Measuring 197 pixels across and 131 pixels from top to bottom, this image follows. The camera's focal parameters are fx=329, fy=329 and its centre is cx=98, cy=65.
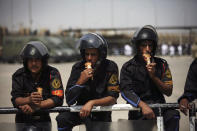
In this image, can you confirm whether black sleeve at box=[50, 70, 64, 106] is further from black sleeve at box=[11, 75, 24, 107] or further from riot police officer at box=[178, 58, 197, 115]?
riot police officer at box=[178, 58, 197, 115]

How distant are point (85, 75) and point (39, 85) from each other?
2.02 feet

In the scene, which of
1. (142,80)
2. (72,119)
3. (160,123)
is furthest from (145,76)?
(72,119)

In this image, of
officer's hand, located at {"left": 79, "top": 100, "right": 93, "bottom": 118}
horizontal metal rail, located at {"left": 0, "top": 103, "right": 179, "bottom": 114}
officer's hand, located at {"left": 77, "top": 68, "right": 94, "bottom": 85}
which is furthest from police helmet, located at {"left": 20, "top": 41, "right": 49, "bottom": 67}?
officer's hand, located at {"left": 79, "top": 100, "right": 93, "bottom": 118}

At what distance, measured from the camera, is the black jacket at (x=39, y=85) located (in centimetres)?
350

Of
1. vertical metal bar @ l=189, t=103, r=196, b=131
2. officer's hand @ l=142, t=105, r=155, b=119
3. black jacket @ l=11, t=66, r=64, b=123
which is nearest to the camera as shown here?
vertical metal bar @ l=189, t=103, r=196, b=131

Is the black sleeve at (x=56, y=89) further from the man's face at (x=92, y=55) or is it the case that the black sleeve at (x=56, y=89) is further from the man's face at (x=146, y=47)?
the man's face at (x=146, y=47)

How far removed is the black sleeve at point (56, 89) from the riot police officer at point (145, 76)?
25.8 inches

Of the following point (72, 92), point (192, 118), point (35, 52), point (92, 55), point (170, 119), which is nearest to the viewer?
point (192, 118)

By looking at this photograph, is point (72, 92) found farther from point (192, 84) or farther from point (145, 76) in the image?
point (192, 84)

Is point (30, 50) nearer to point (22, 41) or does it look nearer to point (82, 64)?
point (82, 64)

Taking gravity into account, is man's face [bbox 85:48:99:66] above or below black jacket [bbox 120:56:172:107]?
above

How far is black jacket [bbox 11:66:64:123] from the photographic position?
3.50 metres

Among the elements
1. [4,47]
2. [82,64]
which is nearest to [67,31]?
[4,47]

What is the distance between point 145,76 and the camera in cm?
360
